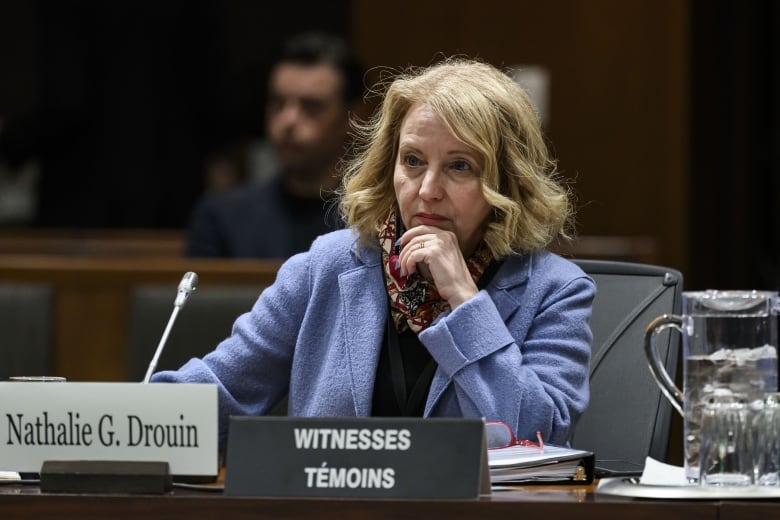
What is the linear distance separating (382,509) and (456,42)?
4271 millimetres

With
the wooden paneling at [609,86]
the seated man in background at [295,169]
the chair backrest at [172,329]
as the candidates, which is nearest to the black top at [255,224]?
the seated man in background at [295,169]

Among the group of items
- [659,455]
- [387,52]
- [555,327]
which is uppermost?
[387,52]

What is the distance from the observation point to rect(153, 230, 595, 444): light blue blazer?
2041 millimetres

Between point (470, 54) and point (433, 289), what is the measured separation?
11.2ft

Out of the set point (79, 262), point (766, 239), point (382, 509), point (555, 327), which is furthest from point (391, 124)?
point (766, 239)

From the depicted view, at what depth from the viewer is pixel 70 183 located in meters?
6.21

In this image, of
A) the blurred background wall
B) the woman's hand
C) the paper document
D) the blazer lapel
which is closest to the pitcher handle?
the paper document

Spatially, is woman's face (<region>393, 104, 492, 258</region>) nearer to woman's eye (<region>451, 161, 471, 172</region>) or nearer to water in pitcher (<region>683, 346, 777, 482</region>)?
woman's eye (<region>451, 161, 471, 172</region>)

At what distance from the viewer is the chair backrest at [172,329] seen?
3104 millimetres

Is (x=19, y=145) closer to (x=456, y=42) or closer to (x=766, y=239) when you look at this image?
(x=456, y=42)

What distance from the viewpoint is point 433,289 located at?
220 centimetres

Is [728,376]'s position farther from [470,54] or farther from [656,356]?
[470,54]

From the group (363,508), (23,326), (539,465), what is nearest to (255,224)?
(23,326)

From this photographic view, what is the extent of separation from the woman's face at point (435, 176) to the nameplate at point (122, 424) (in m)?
0.66
